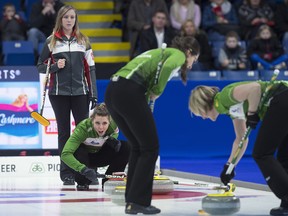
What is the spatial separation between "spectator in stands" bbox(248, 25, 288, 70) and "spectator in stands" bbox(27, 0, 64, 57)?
123 inches

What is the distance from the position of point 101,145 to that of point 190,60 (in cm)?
232

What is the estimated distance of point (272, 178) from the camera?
680 cm

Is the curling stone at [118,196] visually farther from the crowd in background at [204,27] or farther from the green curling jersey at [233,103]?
the crowd in background at [204,27]

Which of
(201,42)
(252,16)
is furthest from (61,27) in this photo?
(252,16)

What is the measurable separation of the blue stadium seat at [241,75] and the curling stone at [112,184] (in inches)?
202

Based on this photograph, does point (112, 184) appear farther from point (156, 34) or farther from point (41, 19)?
point (41, 19)

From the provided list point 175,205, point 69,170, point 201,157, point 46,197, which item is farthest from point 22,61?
point 175,205

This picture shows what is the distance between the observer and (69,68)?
938cm

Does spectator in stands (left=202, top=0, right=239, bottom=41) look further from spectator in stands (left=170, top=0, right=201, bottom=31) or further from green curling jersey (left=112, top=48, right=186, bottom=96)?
green curling jersey (left=112, top=48, right=186, bottom=96)

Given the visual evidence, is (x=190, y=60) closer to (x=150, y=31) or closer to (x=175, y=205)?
(x=175, y=205)

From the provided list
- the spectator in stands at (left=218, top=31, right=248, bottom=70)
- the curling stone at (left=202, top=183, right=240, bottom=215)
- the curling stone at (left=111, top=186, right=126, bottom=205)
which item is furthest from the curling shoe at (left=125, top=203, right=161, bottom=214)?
the spectator in stands at (left=218, top=31, right=248, bottom=70)

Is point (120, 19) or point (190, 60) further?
point (120, 19)

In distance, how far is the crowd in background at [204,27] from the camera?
14.0 meters

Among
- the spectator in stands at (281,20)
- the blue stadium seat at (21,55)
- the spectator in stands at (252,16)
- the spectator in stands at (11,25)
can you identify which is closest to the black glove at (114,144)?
the blue stadium seat at (21,55)
